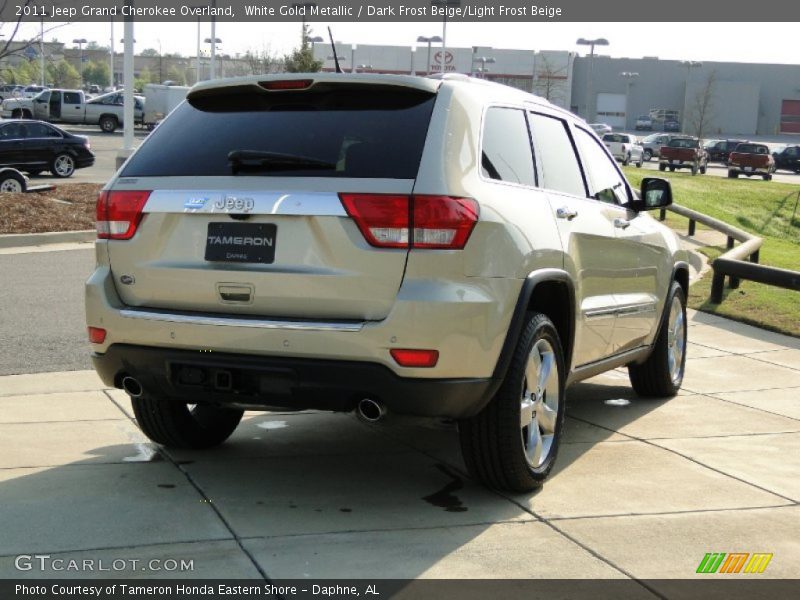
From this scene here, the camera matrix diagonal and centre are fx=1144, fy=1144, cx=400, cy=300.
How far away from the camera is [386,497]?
5.34 metres

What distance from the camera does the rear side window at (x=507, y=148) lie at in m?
5.30

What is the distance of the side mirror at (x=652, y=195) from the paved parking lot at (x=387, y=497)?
1.37 metres

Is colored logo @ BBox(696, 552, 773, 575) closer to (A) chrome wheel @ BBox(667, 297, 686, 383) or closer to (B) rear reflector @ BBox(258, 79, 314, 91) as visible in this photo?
(B) rear reflector @ BBox(258, 79, 314, 91)

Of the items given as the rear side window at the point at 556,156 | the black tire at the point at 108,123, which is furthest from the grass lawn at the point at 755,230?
the black tire at the point at 108,123

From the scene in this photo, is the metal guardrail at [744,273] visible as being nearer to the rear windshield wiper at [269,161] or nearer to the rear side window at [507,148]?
the rear side window at [507,148]

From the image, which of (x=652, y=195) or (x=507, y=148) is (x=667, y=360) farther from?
(x=507, y=148)

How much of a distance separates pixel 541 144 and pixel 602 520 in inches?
80.1

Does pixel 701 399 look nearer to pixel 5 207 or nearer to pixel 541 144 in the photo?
pixel 541 144

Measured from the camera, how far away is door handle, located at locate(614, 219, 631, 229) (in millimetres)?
6688

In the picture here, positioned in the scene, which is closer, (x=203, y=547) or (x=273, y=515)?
(x=203, y=547)

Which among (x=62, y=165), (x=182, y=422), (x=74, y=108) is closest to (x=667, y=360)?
(x=182, y=422)

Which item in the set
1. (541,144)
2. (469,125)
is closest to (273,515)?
(469,125)

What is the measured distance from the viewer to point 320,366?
4.78 m

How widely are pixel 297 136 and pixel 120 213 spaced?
91cm
